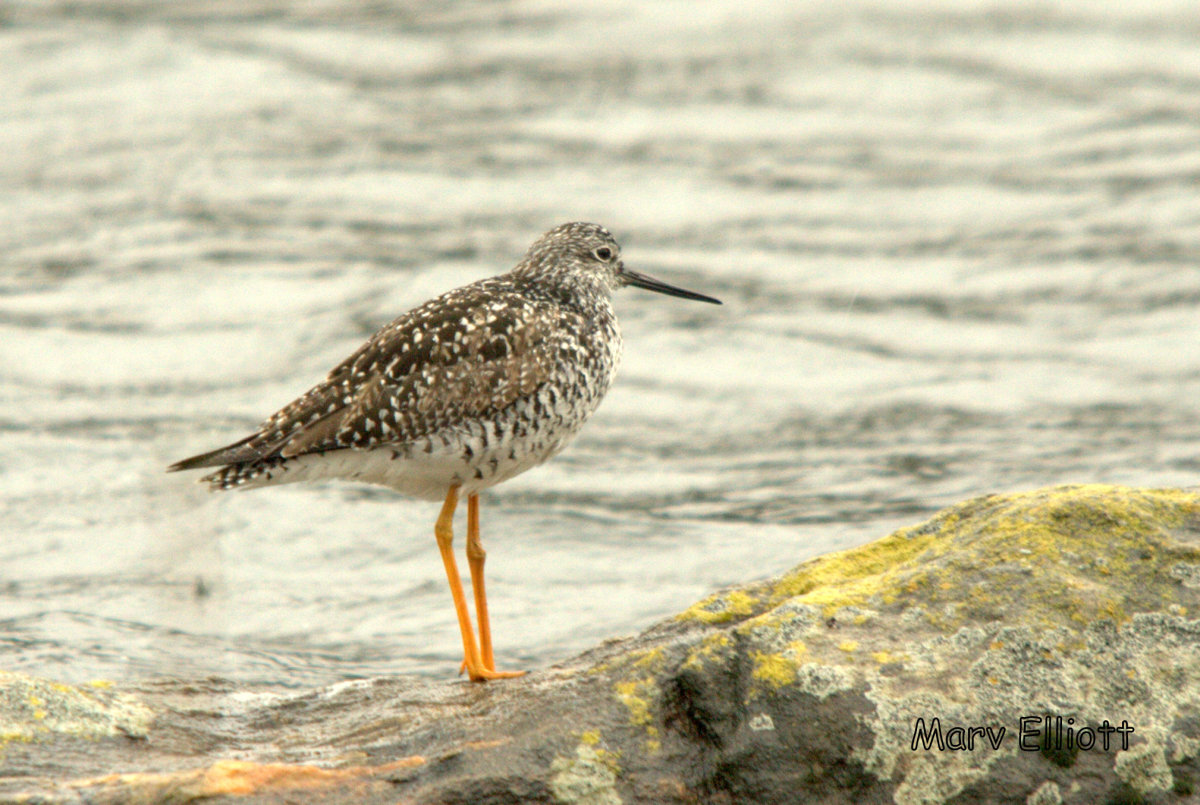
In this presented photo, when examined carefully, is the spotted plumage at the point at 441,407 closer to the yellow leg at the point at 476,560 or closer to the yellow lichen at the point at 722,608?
the yellow leg at the point at 476,560

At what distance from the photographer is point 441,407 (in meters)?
7.27

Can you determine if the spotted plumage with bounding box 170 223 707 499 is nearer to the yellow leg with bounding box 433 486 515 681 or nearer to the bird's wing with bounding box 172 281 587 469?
the bird's wing with bounding box 172 281 587 469

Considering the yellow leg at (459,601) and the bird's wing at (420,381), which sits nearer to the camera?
the yellow leg at (459,601)

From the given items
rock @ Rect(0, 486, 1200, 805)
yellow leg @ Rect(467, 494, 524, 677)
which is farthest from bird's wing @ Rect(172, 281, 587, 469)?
rock @ Rect(0, 486, 1200, 805)

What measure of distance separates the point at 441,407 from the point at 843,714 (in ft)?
9.63

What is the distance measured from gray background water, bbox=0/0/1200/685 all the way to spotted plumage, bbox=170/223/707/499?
24.5 inches

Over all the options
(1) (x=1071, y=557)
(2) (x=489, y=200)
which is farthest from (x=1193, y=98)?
(1) (x=1071, y=557)

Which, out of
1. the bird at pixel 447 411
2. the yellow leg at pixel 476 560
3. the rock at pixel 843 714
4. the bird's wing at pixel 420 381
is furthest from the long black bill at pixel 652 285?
the rock at pixel 843 714

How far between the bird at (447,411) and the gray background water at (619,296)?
60cm

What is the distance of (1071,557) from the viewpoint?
5.55 m

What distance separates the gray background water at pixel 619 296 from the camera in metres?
12.1

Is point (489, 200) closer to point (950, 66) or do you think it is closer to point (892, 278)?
point (892, 278)

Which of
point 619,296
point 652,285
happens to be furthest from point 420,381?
point 619,296

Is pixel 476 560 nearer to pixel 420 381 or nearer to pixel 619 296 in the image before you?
pixel 420 381
